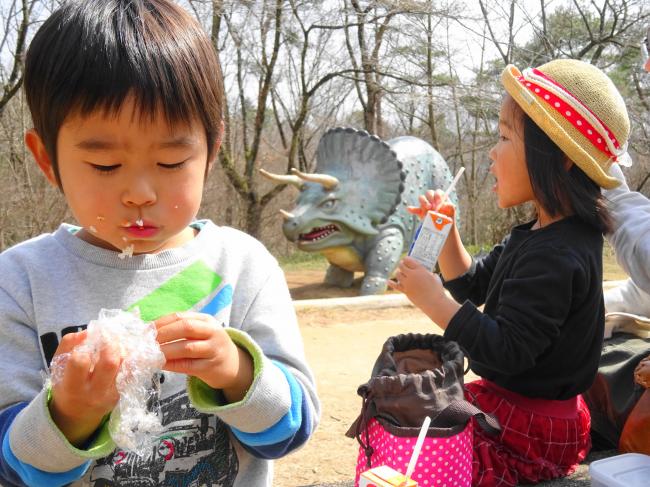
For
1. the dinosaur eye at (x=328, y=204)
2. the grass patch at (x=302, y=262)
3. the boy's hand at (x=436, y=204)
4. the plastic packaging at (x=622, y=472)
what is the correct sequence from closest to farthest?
the plastic packaging at (x=622, y=472) → the boy's hand at (x=436, y=204) → the dinosaur eye at (x=328, y=204) → the grass patch at (x=302, y=262)

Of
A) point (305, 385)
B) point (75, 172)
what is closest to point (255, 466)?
point (305, 385)

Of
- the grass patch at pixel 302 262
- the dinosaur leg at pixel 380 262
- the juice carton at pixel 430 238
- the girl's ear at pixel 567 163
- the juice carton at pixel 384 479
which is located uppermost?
the girl's ear at pixel 567 163

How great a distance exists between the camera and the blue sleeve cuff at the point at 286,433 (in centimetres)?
102

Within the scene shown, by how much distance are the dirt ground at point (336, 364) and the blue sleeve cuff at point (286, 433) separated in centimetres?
142

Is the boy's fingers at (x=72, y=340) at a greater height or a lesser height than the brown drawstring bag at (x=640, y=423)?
greater

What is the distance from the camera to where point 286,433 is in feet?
3.35

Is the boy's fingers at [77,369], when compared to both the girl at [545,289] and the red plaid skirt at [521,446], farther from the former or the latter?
the red plaid skirt at [521,446]

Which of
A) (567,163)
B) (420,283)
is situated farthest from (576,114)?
(420,283)

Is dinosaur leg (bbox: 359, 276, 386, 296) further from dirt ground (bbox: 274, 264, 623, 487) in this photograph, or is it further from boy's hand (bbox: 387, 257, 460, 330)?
boy's hand (bbox: 387, 257, 460, 330)

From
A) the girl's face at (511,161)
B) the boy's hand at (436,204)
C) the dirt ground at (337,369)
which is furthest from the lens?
the dirt ground at (337,369)

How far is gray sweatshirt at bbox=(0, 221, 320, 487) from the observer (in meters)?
1.00

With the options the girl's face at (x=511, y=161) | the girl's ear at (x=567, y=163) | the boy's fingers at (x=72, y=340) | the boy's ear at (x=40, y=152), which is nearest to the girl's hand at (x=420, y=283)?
the girl's face at (x=511, y=161)

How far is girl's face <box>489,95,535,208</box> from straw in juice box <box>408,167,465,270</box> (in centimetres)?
22

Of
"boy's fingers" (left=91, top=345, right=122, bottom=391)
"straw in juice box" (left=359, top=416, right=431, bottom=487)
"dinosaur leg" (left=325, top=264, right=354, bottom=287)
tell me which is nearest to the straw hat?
"straw in juice box" (left=359, top=416, right=431, bottom=487)
